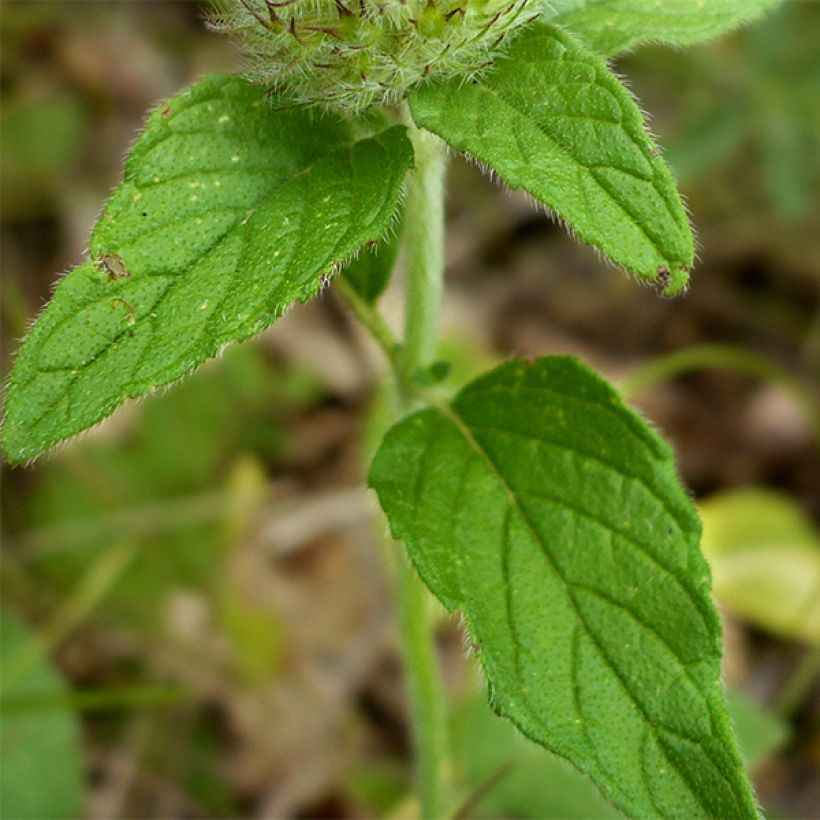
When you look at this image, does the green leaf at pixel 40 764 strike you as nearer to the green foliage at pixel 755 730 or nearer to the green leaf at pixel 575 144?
the green foliage at pixel 755 730

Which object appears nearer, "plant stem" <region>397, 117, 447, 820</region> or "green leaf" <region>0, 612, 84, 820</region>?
"plant stem" <region>397, 117, 447, 820</region>

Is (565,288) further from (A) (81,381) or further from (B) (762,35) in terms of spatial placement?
(A) (81,381)

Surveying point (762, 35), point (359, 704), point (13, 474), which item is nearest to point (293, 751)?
point (359, 704)

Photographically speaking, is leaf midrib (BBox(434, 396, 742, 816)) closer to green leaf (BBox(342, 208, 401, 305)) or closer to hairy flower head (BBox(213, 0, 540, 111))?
green leaf (BBox(342, 208, 401, 305))

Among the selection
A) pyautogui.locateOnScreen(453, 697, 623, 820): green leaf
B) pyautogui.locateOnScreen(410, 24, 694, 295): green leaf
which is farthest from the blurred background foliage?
pyautogui.locateOnScreen(410, 24, 694, 295): green leaf

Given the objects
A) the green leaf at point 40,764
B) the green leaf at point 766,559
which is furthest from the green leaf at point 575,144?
the green leaf at point 766,559

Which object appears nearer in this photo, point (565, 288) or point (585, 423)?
point (585, 423)
